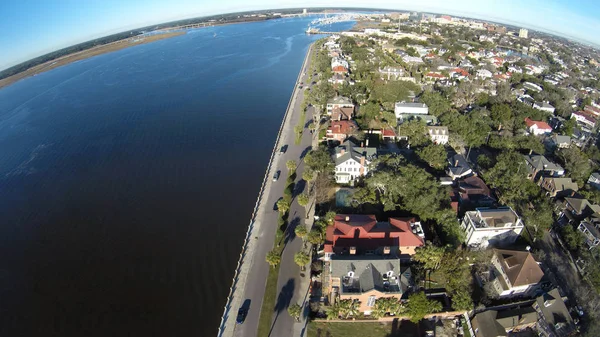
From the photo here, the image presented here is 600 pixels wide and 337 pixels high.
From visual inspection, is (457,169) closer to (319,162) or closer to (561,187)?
(561,187)

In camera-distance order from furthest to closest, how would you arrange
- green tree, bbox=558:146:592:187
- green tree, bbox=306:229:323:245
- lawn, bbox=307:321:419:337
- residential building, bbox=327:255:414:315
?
green tree, bbox=558:146:592:187, green tree, bbox=306:229:323:245, residential building, bbox=327:255:414:315, lawn, bbox=307:321:419:337

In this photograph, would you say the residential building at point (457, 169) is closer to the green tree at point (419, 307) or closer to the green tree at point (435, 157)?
the green tree at point (435, 157)

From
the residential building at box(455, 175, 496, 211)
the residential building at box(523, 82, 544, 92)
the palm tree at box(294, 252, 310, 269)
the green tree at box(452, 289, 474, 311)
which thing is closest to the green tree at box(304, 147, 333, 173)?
the palm tree at box(294, 252, 310, 269)

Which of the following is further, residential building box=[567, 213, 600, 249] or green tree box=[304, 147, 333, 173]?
green tree box=[304, 147, 333, 173]

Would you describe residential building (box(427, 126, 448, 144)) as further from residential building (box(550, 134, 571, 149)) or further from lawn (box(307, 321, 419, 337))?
lawn (box(307, 321, 419, 337))

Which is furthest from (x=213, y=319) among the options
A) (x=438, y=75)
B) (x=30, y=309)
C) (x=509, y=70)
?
(x=509, y=70)

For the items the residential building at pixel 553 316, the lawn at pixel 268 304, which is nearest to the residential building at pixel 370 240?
the lawn at pixel 268 304
